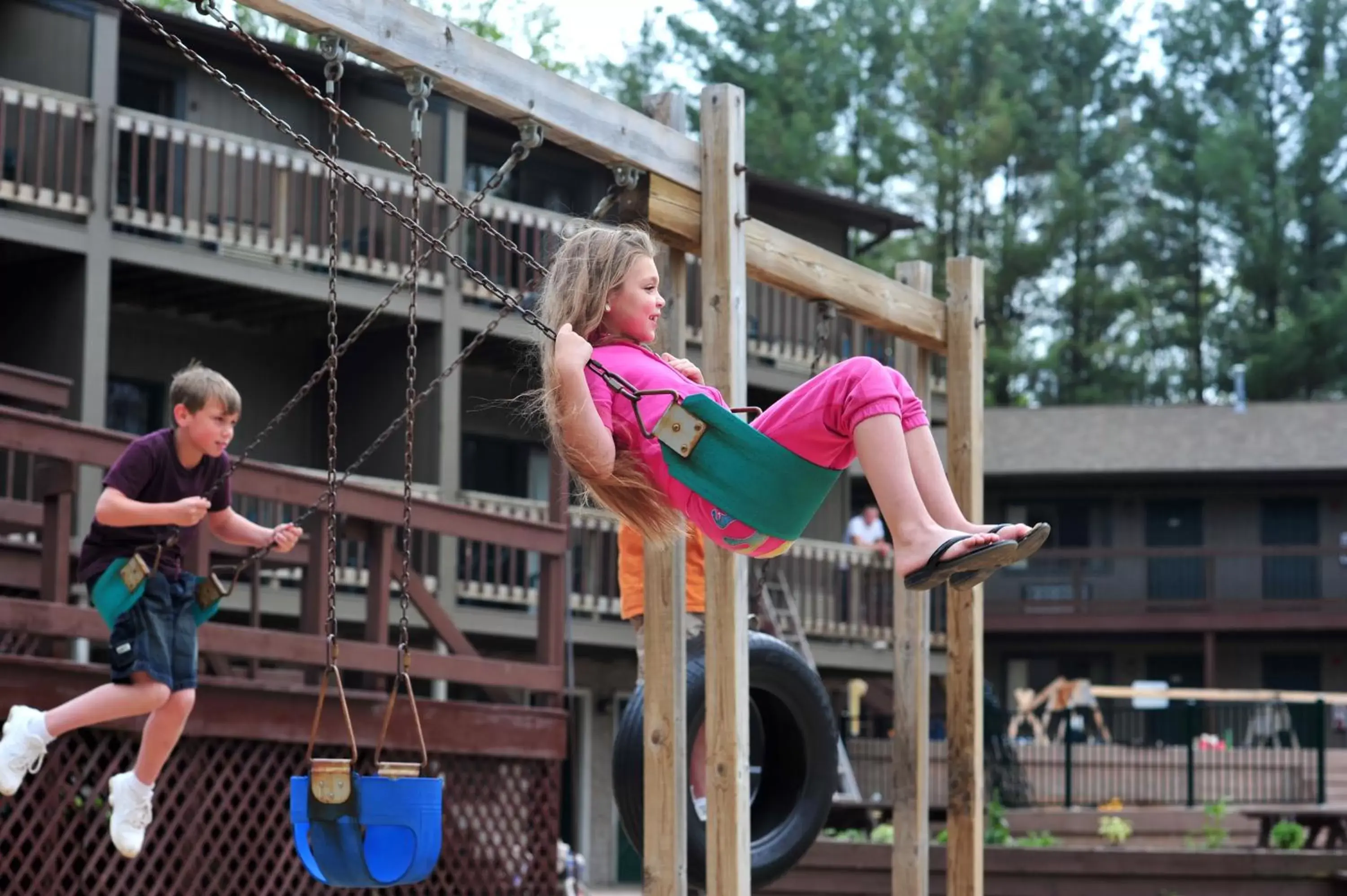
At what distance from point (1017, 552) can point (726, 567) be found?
5.78 feet

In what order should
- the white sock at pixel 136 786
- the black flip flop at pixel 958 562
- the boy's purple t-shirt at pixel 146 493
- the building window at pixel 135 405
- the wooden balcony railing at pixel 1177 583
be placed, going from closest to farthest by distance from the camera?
the black flip flop at pixel 958 562 < the boy's purple t-shirt at pixel 146 493 < the white sock at pixel 136 786 < the building window at pixel 135 405 < the wooden balcony railing at pixel 1177 583

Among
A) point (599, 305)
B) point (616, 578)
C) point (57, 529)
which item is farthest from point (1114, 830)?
point (599, 305)

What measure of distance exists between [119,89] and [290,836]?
41.3 feet

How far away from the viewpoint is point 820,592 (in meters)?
23.4

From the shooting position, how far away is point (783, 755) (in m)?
7.78

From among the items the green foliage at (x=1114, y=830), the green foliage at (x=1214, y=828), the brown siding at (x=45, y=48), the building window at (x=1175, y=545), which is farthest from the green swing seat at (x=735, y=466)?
the building window at (x=1175, y=545)

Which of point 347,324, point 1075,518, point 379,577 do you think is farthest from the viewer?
point 1075,518

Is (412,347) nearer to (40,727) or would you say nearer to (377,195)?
(377,195)

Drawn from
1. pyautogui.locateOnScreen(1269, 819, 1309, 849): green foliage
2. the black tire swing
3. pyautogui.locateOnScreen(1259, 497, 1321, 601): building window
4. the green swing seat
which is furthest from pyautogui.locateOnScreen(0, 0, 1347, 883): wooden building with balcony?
pyautogui.locateOnScreen(1259, 497, 1321, 601): building window

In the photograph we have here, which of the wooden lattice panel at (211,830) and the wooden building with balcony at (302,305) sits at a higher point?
the wooden building with balcony at (302,305)

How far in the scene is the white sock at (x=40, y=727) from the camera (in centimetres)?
678

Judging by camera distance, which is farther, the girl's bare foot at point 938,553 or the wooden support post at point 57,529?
the wooden support post at point 57,529

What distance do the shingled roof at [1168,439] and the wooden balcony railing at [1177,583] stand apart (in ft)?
4.80

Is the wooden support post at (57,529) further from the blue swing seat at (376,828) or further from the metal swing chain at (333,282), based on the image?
the blue swing seat at (376,828)
